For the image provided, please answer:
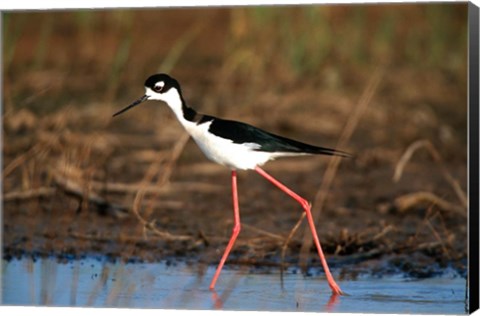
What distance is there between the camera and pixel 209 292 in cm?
597

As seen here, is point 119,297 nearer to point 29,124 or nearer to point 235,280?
point 235,280

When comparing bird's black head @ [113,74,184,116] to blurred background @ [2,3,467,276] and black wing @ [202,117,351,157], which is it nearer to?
black wing @ [202,117,351,157]

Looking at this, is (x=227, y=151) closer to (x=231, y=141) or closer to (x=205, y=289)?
(x=231, y=141)

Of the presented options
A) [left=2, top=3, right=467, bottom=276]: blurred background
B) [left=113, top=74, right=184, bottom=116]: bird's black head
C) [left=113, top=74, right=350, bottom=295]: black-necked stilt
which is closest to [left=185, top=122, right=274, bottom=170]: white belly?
[left=113, top=74, right=350, bottom=295]: black-necked stilt

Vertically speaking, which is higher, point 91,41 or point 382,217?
point 91,41

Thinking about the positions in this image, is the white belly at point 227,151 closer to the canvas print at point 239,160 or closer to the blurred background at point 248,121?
the canvas print at point 239,160

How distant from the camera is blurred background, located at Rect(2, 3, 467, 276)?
22.5ft

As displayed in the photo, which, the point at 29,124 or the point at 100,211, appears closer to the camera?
the point at 100,211

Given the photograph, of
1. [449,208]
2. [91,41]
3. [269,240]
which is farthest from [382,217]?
[91,41]

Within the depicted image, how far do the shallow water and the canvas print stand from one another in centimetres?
1

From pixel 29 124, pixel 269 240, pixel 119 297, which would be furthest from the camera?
pixel 29 124

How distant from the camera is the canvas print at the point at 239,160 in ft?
19.8

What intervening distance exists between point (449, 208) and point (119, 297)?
2.08 metres

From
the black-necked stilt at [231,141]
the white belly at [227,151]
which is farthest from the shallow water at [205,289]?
the white belly at [227,151]
